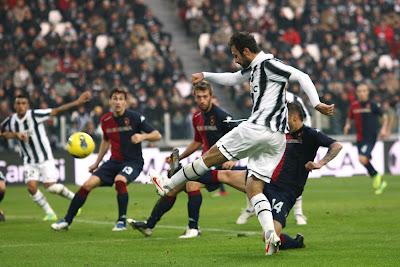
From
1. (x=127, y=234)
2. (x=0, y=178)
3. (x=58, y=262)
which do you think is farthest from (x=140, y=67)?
(x=58, y=262)

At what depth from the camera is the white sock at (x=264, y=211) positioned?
10.3 m

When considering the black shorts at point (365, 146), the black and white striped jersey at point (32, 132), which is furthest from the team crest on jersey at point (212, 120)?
the black shorts at point (365, 146)

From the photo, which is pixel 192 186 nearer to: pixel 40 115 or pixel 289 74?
pixel 289 74

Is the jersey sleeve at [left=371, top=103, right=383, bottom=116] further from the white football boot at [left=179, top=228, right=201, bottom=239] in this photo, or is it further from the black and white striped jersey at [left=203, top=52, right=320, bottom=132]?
the black and white striped jersey at [left=203, top=52, right=320, bottom=132]

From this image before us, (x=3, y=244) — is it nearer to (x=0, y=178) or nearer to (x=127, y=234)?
(x=127, y=234)

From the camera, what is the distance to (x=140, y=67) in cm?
2969

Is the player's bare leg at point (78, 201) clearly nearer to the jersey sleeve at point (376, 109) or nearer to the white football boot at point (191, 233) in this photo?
the white football boot at point (191, 233)

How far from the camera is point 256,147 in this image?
10.4m

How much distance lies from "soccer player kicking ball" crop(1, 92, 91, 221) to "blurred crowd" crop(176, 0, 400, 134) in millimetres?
13698

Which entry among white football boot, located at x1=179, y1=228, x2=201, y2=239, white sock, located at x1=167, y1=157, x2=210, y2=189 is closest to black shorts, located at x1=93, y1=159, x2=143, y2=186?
white football boot, located at x1=179, y1=228, x2=201, y2=239

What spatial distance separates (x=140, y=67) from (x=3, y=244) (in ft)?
57.8

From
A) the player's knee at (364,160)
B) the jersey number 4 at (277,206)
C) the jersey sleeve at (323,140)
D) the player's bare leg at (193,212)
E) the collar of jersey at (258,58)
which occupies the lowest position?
the player's knee at (364,160)

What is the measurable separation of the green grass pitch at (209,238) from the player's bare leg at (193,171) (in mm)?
721

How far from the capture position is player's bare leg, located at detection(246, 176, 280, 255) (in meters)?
10.2
